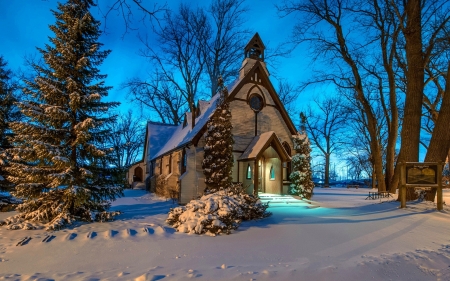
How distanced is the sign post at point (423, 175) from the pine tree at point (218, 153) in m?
7.61

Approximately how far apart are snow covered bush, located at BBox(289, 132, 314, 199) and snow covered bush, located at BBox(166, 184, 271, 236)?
732 cm

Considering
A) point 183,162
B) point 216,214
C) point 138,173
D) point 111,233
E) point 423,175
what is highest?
point 183,162

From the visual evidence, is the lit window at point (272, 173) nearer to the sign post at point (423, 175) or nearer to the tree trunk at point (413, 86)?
the tree trunk at point (413, 86)

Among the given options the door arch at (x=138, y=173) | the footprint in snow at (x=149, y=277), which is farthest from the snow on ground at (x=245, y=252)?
the door arch at (x=138, y=173)

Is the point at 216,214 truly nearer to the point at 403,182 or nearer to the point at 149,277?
the point at 149,277

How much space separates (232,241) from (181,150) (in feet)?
37.2

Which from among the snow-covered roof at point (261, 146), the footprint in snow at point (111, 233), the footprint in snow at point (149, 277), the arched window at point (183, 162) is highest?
the snow-covered roof at point (261, 146)

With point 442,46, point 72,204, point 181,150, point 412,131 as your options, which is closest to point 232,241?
point 72,204

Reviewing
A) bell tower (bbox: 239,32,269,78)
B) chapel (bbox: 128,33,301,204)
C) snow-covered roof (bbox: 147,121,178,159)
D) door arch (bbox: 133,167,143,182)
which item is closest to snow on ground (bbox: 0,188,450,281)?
chapel (bbox: 128,33,301,204)

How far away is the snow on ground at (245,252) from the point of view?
16.7ft

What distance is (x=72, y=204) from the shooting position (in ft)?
31.5

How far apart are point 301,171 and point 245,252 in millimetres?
11548

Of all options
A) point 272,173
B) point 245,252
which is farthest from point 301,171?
point 245,252

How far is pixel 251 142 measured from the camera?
17.4 m
